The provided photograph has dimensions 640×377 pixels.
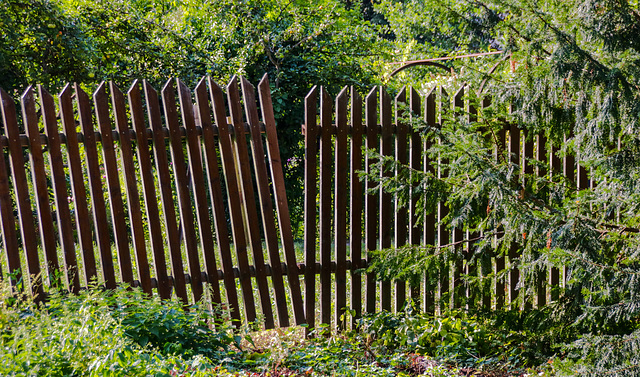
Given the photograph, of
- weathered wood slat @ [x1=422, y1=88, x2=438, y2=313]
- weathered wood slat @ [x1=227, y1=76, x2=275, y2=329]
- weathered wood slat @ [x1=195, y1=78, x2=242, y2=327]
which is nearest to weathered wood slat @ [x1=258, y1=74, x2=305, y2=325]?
weathered wood slat @ [x1=227, y1=76, x2=275, y2=329]

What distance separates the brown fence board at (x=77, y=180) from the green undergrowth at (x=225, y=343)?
0.24m

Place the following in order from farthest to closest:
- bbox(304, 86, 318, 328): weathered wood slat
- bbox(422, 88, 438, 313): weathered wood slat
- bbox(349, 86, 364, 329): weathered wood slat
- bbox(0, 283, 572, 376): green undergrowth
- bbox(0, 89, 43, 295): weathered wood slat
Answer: bbox(422, 88, 438, 313): weathered wood slat → bbox(349, 86, 364, 329): weathered wood slat → bbox(304, 86, 318, 328): weathered wood slat → bbox(0, 89, 43, 295): weathered wood slat → bbox(0, 283, 572, 376): green undergrowth

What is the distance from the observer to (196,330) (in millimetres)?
3100

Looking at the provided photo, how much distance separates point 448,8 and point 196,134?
1.82 m

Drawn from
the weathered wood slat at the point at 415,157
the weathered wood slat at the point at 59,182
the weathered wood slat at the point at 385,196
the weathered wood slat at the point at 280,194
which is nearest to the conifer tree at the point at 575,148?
the weathered wood slat at the point at 415,157

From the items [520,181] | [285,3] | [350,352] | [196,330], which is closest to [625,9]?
[520,181]

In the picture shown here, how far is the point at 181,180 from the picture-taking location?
3.78m

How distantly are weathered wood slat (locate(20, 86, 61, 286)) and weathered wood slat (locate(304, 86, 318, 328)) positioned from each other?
1673mm

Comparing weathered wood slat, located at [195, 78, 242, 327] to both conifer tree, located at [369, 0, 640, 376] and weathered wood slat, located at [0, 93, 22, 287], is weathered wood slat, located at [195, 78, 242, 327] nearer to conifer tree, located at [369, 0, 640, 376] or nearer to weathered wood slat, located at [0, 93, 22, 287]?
weathered wood slat, located at [0, 93, 22, 287]

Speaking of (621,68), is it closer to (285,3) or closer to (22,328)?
(22,328)

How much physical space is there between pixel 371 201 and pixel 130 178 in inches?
68.2

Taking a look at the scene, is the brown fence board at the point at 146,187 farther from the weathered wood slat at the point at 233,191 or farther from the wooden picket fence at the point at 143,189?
the weathered wood slat at the point at 233,191

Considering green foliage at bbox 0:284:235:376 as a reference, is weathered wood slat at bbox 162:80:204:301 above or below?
above

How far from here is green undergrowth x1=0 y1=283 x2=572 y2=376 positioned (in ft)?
7.34
